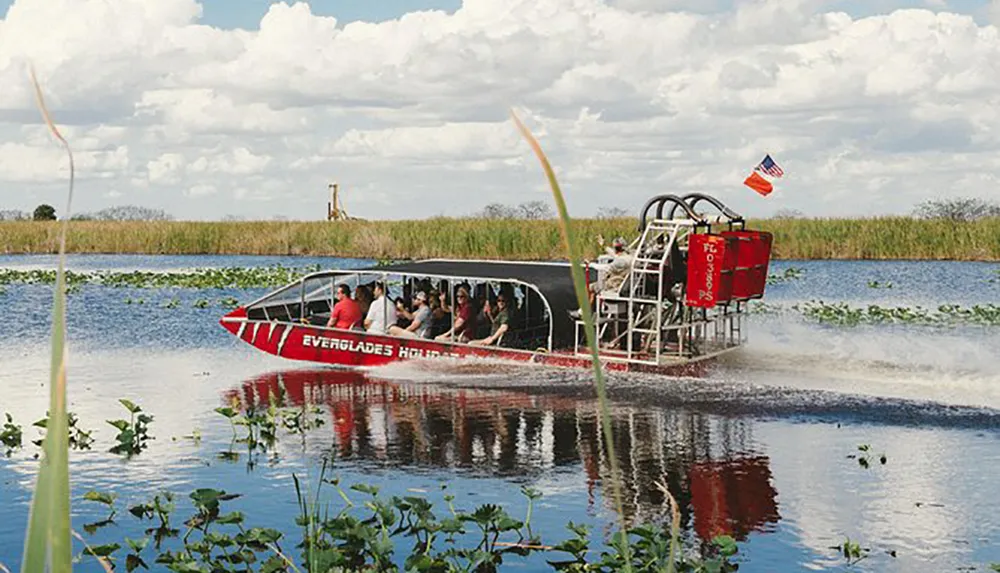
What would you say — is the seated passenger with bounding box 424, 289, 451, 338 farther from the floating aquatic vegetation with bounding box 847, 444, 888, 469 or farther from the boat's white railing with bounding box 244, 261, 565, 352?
the floating aquatic vegetation with bounding box 847, 444, 888, 469

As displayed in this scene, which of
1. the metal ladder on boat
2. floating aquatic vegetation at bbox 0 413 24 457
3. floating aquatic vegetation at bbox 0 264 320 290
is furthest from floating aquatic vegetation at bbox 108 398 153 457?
floating aquatic vegetation at bbox 0 264 320 290

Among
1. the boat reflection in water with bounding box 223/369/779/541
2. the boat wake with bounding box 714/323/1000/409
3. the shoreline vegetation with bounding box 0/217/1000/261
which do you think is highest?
the shoreline vegetation with bounding box 0/217/1000/261

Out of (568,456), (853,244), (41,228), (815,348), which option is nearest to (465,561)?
(568,456)

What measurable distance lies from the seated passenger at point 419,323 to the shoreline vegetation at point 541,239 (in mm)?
25304

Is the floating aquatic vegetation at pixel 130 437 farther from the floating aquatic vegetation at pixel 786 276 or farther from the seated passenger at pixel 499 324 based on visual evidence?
the floating aquatic vegetation at pixel 786 276

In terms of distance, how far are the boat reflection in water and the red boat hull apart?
88 centimetres

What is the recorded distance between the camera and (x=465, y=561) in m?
8.81

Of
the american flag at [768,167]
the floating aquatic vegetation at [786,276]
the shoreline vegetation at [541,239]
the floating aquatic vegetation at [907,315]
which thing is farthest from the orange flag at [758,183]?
the shoreline vegetation at [541,239]

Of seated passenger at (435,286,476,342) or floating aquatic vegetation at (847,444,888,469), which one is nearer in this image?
floating aquatic vegetation at (847,444,888,469)

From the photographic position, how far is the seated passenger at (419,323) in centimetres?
1886

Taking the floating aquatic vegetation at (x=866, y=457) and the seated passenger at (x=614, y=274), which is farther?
the seated passenger at (x=614, y=274)

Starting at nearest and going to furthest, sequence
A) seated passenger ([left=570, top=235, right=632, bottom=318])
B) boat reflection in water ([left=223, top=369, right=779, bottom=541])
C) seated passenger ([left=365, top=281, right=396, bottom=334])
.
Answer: boat reflection in water ([left=223, top=369, right=779, bottom=541])
seated passenger ([left=570, top=235, right=632, bottom=318])
seated passenger ([left=365, top=281, right=396, bottom=334])

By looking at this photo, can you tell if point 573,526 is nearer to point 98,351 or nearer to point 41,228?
point 98,351

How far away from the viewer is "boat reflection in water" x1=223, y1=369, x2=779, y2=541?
10.9 m
